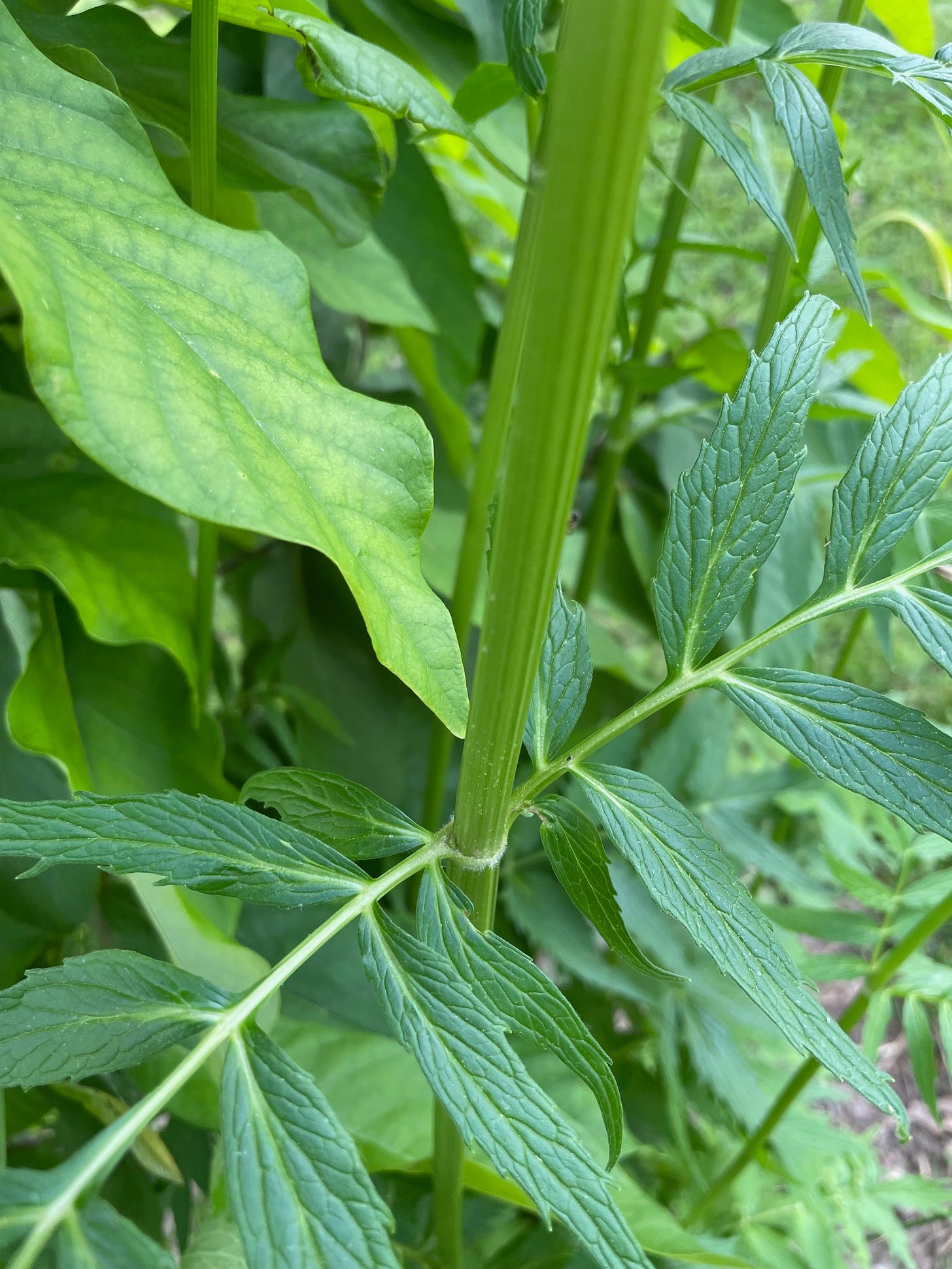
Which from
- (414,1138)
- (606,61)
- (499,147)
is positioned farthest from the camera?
(499,147)

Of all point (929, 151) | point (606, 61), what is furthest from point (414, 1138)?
point (929, 151)

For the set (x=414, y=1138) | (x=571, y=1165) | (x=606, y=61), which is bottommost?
(x=414, y=1138)

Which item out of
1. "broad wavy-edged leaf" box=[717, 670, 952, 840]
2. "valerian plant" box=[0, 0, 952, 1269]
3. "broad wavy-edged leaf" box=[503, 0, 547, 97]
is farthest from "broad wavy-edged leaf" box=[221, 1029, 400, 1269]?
"broad wavy-edged leaf" box=[503, 0, 547, 97]

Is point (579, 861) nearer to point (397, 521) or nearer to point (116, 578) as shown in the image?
point (397, 521)

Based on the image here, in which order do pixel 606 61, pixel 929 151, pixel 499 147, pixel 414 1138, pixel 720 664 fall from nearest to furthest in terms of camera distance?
pixel 606 61, pixel 720 664, pixel 414 1138, pixel 499 147, pixel 929 151

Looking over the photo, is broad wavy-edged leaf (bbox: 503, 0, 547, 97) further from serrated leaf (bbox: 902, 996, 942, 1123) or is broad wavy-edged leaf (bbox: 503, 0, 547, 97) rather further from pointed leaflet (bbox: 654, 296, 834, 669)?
serrated leaf (bbox: 902, 996, 942, 1123)

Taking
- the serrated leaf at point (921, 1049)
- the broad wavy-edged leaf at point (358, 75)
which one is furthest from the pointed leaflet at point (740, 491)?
the serrated leaf at point (921, 1049)
